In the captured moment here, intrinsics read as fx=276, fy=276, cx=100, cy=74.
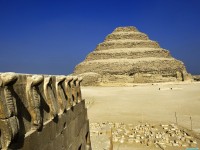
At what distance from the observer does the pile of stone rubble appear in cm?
1272

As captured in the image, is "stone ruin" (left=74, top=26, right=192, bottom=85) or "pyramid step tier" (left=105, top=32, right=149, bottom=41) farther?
"pyramid step tier" (left=105, top=32, right=149, bottom=41)

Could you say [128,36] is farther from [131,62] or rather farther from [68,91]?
[68,91]

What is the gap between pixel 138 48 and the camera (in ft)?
259

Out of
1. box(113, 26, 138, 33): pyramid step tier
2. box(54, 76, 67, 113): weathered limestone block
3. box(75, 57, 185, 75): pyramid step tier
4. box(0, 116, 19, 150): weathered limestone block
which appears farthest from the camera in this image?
box(113, 26, 138, 33): pyramid step tier

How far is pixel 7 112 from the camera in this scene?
3.44 meters

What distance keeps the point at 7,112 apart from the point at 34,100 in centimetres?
85

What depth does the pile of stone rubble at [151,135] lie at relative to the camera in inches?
501

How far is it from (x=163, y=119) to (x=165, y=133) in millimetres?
3908

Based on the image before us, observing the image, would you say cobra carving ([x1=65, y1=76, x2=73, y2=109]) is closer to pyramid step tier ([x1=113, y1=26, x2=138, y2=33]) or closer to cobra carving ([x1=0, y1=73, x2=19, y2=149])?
cobra carving ([x1=0, y1=73, x2=19, y2=149])

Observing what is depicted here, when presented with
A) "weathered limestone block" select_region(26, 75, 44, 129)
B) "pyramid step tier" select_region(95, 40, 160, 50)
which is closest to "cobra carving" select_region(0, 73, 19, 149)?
"weathered limestone block" select_region(26, 75, 44, 129)

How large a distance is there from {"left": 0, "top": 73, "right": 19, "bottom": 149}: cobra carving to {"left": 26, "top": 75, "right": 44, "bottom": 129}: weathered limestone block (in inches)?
22.4

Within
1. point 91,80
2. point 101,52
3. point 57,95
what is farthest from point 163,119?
point 101,52

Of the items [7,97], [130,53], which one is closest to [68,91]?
[7,97]

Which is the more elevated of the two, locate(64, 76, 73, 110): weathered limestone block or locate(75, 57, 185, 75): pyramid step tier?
locate(75, 57, 185, 75): pyramid step tier
